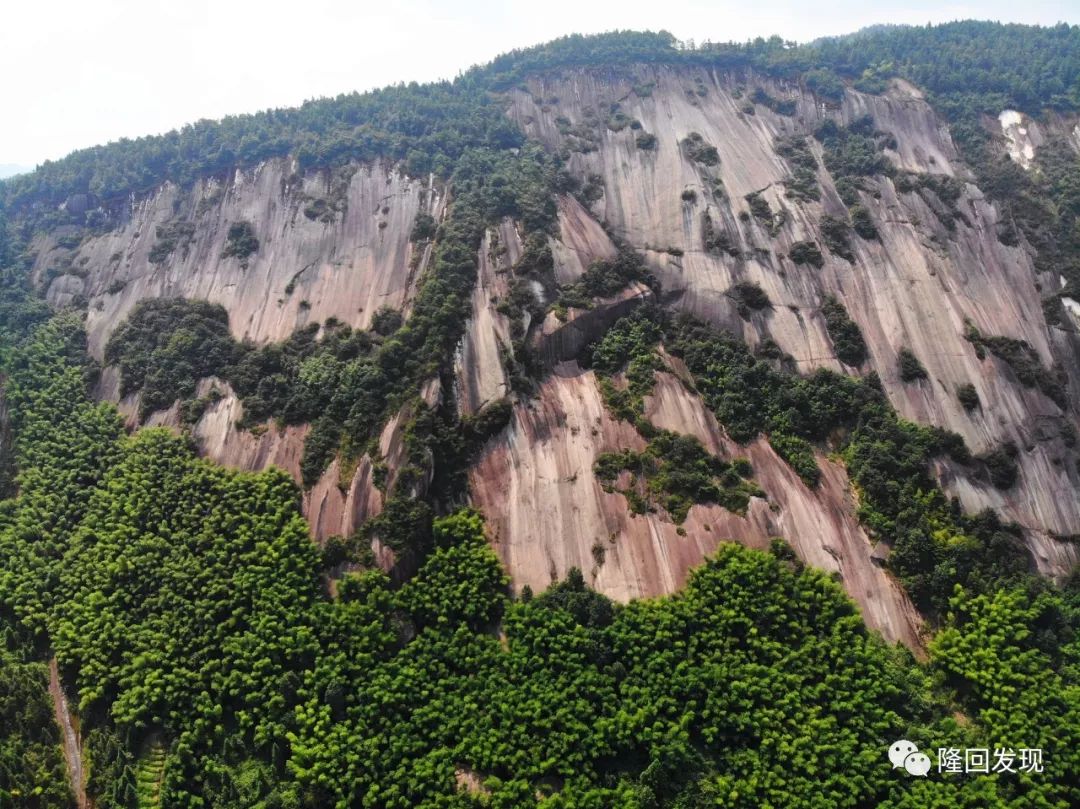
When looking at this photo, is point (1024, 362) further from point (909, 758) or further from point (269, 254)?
point (269, 254)

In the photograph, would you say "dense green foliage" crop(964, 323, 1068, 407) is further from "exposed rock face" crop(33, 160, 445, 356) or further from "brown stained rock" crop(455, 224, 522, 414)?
"exposed rock face" crop(33, 160, 445, 356)

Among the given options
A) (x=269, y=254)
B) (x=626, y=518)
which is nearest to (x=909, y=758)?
(x=626, y=518)

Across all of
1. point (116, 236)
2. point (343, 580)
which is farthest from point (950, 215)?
point (116, 236)

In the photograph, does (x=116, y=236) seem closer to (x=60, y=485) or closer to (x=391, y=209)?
(x=391, y=209)

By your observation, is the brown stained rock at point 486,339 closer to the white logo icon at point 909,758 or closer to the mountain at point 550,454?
the mountain at point 550,454

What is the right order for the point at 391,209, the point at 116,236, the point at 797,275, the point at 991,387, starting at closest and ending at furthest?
the point at 991,387 < the point at 797,275 < the point at 391,209 < the point at 116,236

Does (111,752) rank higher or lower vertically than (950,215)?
lower

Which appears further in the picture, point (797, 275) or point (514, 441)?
point (797, 275)
